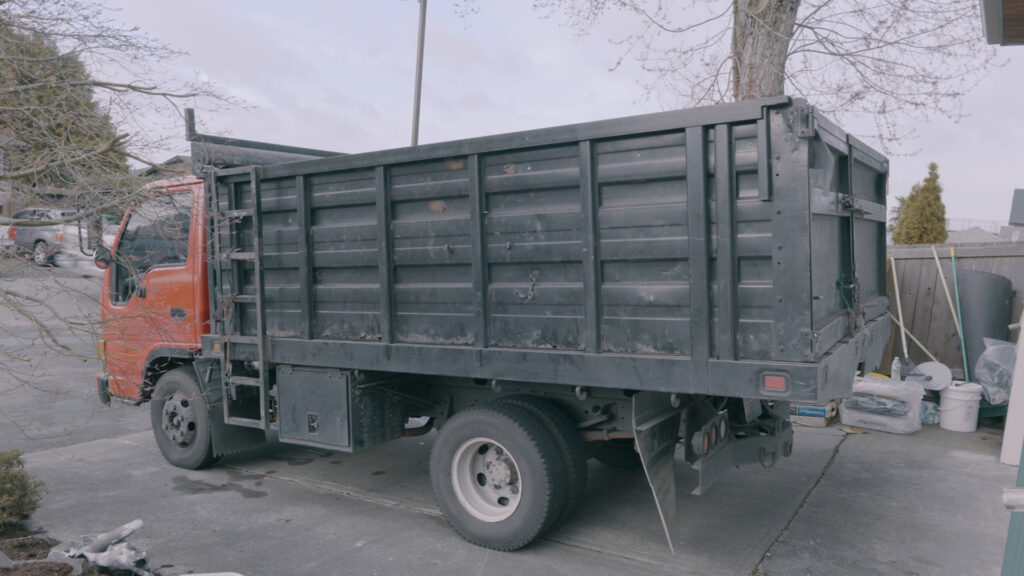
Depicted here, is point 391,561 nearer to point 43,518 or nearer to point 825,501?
point 43,518

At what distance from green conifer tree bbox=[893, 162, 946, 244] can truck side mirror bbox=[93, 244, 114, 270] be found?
63.9 ft

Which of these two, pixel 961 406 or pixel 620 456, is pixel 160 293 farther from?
pixel 961 406

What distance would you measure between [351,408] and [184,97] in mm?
2299

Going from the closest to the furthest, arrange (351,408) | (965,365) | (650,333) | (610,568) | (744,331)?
(744,331) < (650,333) < (610,568) < (351,408) < (965,365)

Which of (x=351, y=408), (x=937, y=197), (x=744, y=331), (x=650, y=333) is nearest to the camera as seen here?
(x=744, y=331)

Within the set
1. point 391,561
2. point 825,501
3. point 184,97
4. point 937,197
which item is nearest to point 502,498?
point 391,561

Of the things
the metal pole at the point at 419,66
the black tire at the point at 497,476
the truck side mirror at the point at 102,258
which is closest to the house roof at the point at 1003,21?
the black tire at the point at 497,476

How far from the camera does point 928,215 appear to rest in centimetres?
1955

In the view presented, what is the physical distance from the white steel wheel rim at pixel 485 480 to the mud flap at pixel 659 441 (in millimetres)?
872

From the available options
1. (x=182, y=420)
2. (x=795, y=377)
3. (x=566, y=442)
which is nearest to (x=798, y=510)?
(x=566, y=442)

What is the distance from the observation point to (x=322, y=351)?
16.4ft

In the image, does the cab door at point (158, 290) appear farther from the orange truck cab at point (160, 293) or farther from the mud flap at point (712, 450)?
the mud flap at point (712, 450)

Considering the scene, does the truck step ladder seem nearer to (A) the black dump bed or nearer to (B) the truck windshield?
(A) the black dump bed

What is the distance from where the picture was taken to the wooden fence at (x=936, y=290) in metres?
8.02
